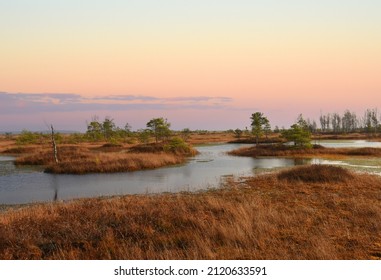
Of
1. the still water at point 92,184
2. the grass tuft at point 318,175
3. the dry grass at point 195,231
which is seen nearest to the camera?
the dry grass at point 195,231

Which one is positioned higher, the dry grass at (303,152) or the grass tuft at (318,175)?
the grass tuft at (318,175)

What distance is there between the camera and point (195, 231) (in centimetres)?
1094

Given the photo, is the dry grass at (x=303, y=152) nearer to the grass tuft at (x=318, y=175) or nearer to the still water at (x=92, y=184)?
the still water at (x=92, y=184)

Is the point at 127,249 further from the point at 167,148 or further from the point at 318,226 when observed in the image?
the point at 167,148

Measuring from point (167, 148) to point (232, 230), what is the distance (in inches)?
1658

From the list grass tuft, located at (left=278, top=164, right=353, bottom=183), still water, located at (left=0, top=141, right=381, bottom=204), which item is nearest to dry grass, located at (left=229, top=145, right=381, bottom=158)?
still water, located at (left=0, top=141, right=381, bottom=204)

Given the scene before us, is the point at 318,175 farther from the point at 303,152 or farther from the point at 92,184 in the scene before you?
the point at 303,152

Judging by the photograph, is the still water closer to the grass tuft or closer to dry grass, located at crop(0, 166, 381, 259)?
the grass tuft

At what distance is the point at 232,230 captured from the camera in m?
10.4

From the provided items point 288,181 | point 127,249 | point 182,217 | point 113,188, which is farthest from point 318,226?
point 113,188

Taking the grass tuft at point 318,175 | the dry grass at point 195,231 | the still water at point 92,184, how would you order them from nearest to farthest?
the dry grass at point 195,231 → the still water at point 92,184 → the grass tuft at point 318,175

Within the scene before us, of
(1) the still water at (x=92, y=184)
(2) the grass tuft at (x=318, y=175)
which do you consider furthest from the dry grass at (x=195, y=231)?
(2) the grass tuft at (x=318, y=175)

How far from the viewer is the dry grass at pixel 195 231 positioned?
9047 millimetres

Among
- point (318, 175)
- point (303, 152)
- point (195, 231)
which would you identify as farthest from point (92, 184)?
point (303, 152)
